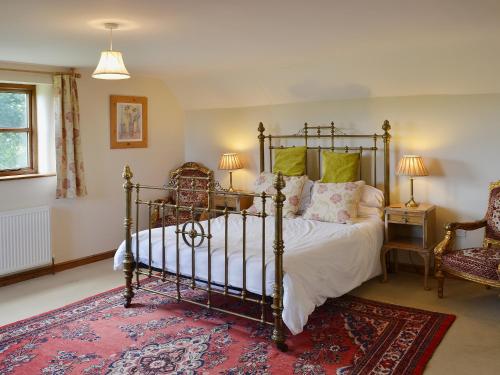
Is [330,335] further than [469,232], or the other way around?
[469,232]

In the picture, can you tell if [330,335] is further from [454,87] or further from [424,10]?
[454,87]

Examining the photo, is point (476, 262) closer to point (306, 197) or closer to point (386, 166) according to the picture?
point (386, 166)

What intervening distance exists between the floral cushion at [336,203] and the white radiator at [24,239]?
2633 mm

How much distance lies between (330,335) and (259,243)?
87cm

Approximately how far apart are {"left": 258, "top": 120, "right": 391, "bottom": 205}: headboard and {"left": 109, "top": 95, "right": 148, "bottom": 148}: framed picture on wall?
144 cm

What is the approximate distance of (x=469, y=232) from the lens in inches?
196

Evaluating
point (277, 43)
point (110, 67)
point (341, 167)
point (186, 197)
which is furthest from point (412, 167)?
point (110, 67)

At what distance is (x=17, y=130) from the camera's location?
5.27m

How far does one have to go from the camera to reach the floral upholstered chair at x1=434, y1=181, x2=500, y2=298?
13.4 ft

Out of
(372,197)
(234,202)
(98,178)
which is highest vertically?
(98,178)

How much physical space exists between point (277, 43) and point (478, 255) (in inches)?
92.7

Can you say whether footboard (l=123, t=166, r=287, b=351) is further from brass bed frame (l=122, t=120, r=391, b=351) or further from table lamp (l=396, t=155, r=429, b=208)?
table lamp (l=396, t=155, r=429, b=208)

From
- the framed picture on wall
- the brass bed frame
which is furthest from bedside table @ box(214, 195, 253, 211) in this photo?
the framed picture on wall

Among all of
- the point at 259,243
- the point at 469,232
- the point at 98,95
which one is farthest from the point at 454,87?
the point at 98,95
